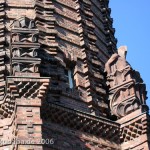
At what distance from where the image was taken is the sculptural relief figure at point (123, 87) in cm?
2027

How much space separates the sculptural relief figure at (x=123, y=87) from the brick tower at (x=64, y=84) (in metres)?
0.03

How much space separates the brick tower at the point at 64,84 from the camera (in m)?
A: 18.2

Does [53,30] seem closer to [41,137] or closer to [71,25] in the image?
[71,25]

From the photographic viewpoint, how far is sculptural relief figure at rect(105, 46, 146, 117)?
20266 mm

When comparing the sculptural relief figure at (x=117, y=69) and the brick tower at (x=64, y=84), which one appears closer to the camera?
the brick tower at (x=64, y=84)

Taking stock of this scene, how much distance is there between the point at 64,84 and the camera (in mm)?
20312

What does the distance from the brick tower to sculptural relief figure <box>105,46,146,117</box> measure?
3cm

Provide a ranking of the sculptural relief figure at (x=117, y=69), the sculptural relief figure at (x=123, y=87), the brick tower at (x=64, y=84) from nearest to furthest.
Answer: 1. the brick tower at (x=64, y=84)
2. the sculptural relief figure at (x=123, y=87)
3. the sculptural relief figure at (x=117, y=69)

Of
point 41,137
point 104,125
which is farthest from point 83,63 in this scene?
point 41,137

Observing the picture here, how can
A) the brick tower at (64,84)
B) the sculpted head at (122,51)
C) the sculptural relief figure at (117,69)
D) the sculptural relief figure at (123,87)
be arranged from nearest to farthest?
the brick tower at (64,84)
the sculptural relief figure at (123,87)
the sculptural relief figure at (117,69)
the sculpted head at (122,51)

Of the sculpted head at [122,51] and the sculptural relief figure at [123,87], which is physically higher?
the sculpted head at [122,51]

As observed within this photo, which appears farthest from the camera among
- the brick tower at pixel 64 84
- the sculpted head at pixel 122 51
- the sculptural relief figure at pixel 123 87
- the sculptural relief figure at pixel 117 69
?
the sculpted head at pixel 122 51

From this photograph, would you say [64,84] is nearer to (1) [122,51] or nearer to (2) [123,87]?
A: (2) [123,87]

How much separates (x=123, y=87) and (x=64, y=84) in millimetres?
1674
